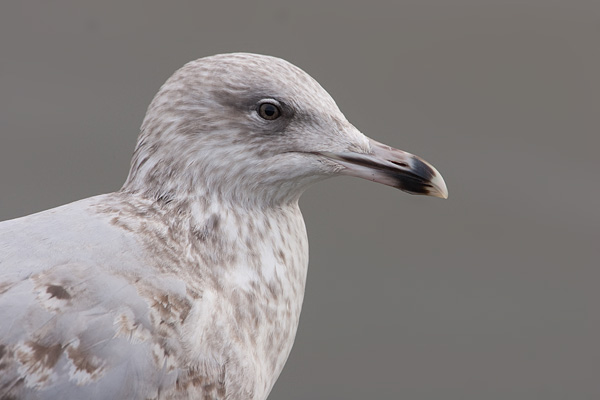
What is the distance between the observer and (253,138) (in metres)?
1.22

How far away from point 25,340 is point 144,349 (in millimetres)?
131

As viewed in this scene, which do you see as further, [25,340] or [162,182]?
[162,182]

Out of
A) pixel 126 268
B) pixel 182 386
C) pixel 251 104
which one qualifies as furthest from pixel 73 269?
pixel 251 104

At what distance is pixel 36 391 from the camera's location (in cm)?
103

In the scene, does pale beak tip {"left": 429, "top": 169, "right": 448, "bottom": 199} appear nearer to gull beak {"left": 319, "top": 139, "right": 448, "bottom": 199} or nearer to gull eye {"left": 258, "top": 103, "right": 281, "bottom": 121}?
gull beak {"left": 319, "top": 139, "right": 448, "bottom": 199}

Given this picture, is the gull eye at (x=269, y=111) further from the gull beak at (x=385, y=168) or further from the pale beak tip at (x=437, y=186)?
the pale beak tip at (x=437, y=186)

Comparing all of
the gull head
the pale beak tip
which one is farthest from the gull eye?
the pale beak tip

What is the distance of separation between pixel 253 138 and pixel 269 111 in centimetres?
4

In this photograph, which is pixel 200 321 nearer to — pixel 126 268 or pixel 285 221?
pixel 126 268

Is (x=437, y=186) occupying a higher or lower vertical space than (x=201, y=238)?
higher

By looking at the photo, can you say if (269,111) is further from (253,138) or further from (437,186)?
(437,186)

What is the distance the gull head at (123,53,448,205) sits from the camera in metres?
1.21

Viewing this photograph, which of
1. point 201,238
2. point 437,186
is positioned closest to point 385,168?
point 437,186

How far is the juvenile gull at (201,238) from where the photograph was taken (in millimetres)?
1080
